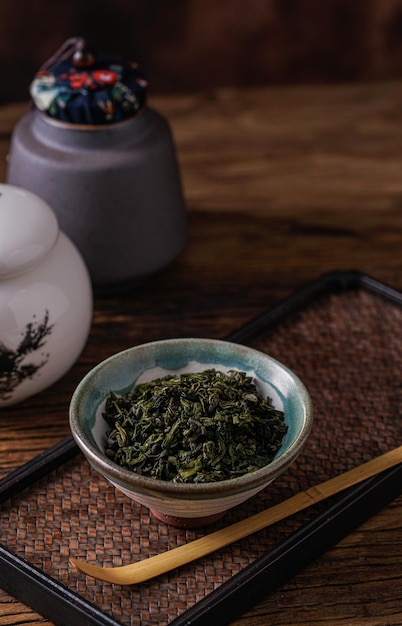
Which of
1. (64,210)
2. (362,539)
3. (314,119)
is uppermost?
(64,210)

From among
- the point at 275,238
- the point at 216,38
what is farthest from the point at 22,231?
the point at 216,38

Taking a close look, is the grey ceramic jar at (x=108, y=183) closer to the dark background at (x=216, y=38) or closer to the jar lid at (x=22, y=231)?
the jar lid at (x=22, y=231)

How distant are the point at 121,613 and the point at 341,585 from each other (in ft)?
0.74

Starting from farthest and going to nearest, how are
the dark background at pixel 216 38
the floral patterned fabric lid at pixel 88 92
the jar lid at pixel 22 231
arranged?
the dark background at pixel 216 38 < the floral patterned fabric lid at pixel 88 92 < the jar lid at pixel 22 231

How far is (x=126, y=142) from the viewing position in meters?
1.27

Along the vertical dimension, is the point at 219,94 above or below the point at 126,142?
below

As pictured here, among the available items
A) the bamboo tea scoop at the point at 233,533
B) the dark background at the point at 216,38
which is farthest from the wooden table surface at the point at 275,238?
the dark background at the point at 216,38

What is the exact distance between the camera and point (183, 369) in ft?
3.43

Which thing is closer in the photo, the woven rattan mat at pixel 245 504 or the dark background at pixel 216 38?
the woven rattan mat at pixel 245 504

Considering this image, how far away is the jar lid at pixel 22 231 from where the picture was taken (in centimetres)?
101

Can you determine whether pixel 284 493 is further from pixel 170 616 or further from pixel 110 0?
pixel 110 0

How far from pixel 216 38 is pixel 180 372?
1.36 m

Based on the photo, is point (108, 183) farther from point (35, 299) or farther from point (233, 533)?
point (233, 533)

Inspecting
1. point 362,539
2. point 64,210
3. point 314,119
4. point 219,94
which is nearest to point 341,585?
point 362,539
